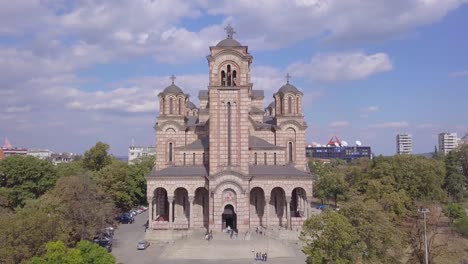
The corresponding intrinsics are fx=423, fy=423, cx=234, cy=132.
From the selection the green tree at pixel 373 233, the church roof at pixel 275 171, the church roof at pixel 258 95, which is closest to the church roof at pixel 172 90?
the church roof at pixel 258 95

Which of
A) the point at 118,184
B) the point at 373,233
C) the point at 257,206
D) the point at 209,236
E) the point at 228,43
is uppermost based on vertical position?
the point at 228,43

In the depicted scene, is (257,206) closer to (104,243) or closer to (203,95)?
(104,243)

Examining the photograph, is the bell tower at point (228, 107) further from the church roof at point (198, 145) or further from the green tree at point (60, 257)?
the green tree at point (60, 257)

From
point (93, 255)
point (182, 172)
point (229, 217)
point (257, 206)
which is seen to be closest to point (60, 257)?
point (93, 255)

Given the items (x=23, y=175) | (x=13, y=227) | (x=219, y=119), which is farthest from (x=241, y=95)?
(x=23, y=175)

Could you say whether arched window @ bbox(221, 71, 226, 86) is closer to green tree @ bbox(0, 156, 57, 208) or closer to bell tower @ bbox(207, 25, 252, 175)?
bell tower @ bbox(207, 25, 252, 175)
